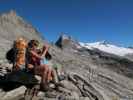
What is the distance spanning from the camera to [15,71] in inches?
665

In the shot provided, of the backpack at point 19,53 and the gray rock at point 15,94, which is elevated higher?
the backpack at point 19,53

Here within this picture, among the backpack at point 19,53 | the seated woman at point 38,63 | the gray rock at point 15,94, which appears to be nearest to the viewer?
the seated woman at point 38,63

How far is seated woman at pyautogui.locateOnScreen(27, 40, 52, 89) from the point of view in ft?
50.3

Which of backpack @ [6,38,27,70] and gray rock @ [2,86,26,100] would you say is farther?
backpack @ [6,38,27,70]

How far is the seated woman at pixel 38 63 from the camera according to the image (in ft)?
50.3

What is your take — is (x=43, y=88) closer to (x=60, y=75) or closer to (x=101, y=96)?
(x=60, y=75)

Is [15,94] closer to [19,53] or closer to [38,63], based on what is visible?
[38,63]

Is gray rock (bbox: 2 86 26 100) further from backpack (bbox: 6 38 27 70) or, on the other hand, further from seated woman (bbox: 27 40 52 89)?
backpack (bbox: 6 38 27 70)

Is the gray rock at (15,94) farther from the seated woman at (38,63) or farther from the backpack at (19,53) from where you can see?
the backpack at (19,53)

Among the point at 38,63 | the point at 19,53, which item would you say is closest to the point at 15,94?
the point at 38,63

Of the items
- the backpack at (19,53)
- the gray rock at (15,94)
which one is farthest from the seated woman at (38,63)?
the backpack at (19,53)

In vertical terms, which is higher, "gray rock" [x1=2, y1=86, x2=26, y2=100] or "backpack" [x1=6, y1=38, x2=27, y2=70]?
"backpack" [x1=6, y1=38, x2=27, y2=70]

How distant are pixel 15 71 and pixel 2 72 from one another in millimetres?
2325

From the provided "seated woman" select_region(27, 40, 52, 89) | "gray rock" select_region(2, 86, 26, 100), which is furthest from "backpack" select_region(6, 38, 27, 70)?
"gray rock" select_region(2, 86, 26, 100)
